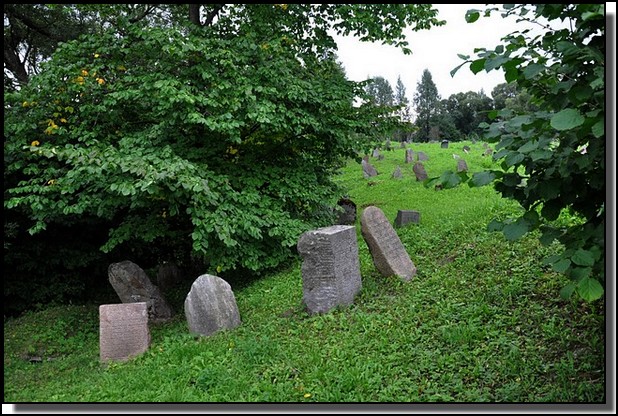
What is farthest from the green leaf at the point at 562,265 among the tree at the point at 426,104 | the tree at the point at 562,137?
the tree at the point at 426,104

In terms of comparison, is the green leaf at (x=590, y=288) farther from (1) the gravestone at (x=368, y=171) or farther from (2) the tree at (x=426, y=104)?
(1) the gravestone at (x=368, y=171)

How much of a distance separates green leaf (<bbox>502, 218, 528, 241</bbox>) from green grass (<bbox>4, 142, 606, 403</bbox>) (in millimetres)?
1502

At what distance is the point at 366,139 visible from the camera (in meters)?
7.89

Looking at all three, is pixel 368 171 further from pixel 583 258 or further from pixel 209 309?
pixel 583 258

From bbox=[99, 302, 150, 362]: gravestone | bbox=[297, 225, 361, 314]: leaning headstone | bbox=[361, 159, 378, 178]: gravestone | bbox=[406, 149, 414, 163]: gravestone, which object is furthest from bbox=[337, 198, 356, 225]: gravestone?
bbox=[406, 149, 414, 163]: gravestone

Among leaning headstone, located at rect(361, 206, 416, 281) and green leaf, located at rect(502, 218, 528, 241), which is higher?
green leaf, located at rect(502, 218, 528, 241)

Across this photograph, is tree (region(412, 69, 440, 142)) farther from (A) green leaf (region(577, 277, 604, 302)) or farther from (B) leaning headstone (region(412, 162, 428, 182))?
(A) green leaf (region(577, 277, 604, 302))

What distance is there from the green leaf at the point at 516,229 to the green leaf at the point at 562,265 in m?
0.21

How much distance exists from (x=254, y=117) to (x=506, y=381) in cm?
427

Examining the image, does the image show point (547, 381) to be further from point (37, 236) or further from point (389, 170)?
point (389, 170)

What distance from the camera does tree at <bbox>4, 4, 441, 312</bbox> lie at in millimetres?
6047

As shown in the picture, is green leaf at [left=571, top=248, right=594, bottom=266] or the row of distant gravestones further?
the row of distant gravestones

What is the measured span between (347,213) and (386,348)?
6.06 metres

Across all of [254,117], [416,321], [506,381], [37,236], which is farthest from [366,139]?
[37,236]
